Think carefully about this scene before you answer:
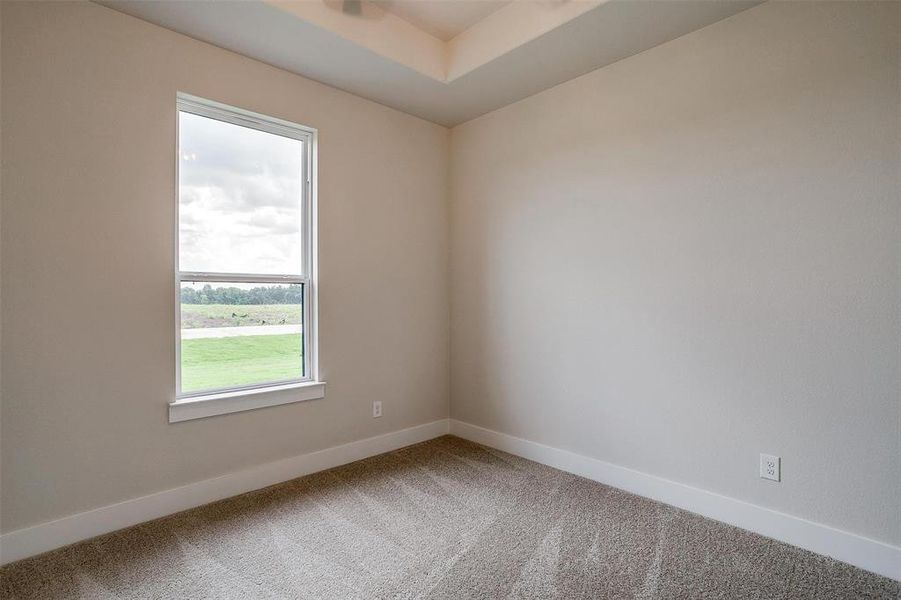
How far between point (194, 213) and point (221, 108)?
0.64 meters

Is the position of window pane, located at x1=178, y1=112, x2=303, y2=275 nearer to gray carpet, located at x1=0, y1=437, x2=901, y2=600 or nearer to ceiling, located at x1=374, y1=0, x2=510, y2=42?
ceiling, located at x1=374, y1=0, x2=510, y2=42

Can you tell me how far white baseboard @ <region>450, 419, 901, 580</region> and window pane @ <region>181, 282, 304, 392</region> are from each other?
176 cm

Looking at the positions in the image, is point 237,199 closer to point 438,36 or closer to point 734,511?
point 438,36

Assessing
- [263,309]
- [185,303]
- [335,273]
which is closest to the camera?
[185,303]

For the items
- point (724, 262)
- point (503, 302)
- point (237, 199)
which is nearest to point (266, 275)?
point (237, 199)

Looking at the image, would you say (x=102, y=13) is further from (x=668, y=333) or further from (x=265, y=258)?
(x=668, y=333)

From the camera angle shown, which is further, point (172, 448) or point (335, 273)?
point (335, 273)

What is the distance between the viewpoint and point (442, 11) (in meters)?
2.65

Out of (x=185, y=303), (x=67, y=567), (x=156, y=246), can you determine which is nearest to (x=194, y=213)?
(x=156, y=246)

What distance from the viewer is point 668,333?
2521 mm

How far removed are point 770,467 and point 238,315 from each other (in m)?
2.98

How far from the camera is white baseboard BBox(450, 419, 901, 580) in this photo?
74.4 inches

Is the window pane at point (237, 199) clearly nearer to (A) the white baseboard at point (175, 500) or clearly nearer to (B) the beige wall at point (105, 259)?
(B) the beige wall at point (105, 259)

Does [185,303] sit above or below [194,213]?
below
